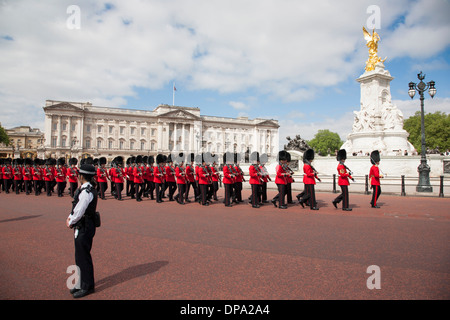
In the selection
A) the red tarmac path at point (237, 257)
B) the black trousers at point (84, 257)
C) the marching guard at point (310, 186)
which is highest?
the marching guard at point (310, 186)

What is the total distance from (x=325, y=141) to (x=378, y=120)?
82890 millimetres

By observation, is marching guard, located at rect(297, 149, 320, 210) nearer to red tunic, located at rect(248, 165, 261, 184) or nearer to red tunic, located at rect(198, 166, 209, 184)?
red tunic, located at rect(248, 165, 261, 184)

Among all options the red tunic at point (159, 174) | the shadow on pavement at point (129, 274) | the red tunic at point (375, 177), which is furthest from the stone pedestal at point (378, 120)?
the shadow on pavement at point (129, 274)

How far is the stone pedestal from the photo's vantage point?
24.7 meters

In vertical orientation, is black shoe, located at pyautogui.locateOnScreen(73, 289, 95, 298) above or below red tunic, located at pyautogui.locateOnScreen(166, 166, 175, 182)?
below

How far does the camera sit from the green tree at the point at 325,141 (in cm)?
10362

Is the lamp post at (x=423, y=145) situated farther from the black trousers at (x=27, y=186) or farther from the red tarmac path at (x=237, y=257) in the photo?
the black trousers at (x=27, y=186)

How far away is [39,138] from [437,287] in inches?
4560

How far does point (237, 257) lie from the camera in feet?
16.0

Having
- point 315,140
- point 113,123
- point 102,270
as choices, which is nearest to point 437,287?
point 102,270

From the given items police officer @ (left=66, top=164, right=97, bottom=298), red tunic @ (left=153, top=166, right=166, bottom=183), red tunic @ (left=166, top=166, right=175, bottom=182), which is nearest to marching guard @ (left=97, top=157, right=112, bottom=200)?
red tunic @ (left=153, top=166, right=166, bottom=183)

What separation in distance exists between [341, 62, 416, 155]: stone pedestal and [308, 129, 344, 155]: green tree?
7820cm

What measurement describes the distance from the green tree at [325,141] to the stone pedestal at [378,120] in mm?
78201
